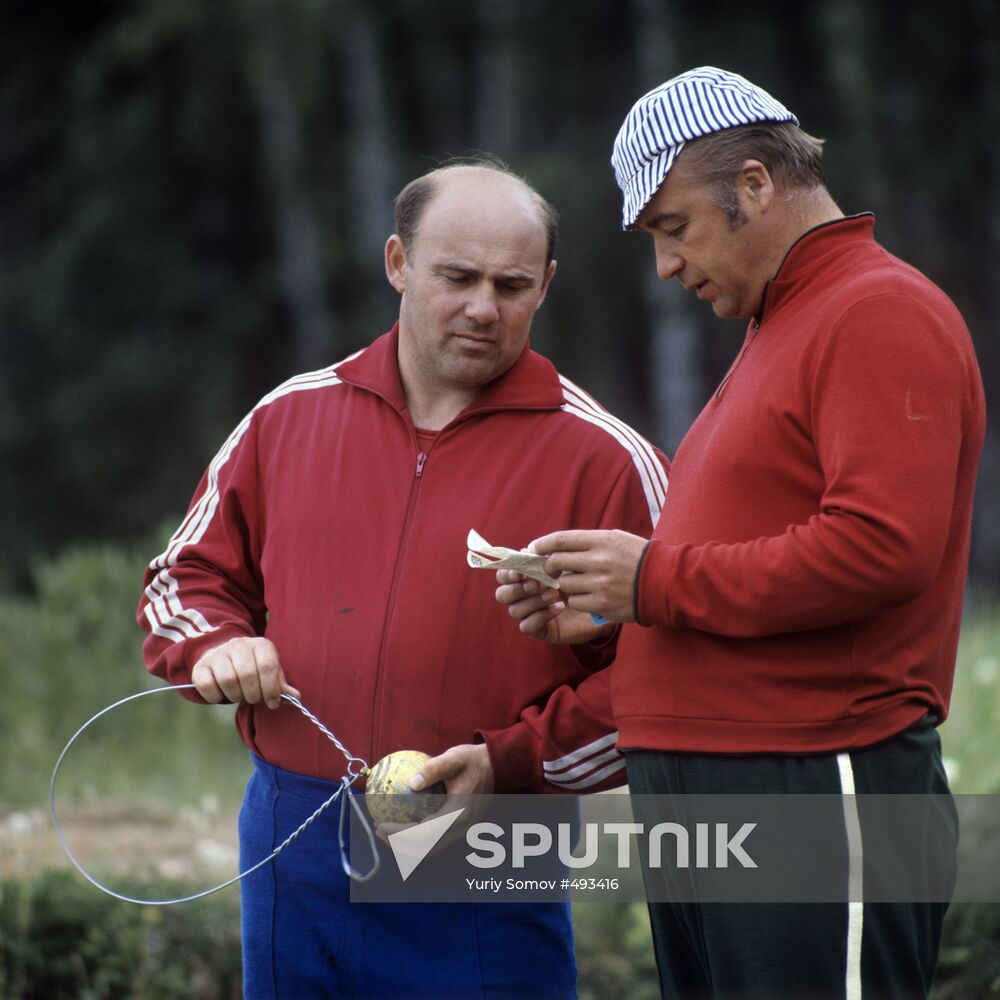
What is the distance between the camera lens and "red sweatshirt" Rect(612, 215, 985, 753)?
2.08 m

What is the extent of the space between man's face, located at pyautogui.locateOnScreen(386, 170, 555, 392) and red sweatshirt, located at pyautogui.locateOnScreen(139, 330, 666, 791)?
94 mm

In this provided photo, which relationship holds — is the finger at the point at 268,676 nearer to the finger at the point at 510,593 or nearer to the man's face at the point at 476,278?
the finger at the point at 510,593

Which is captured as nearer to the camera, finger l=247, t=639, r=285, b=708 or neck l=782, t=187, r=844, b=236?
neck l=782, t=187, r=844, b=236

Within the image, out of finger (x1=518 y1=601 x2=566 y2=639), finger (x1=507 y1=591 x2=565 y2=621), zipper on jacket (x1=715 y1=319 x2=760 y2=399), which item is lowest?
finger (x1=518 y1=601 x2=566 y2=639)

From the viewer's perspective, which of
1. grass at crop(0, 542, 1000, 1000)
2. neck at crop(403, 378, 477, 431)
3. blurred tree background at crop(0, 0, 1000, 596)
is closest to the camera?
neck at crop(403, 378, 477, 431)

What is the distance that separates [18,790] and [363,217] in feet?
27.4

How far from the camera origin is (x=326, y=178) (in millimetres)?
13789

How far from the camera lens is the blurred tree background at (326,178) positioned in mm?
11570

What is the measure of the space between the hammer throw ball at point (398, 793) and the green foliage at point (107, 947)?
153cm

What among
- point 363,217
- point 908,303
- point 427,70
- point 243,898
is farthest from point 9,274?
point 908,303

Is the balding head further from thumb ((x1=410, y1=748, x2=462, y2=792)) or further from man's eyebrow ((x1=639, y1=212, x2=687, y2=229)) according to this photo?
thumb ((x1=410, y1=748, x2=462, y2=792))
